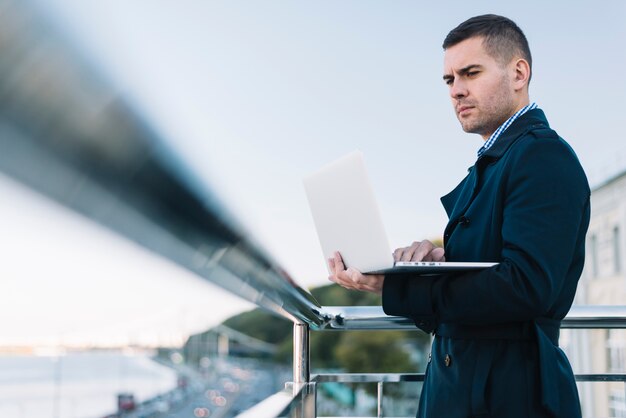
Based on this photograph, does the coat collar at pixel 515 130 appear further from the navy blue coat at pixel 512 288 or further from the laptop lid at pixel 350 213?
the laptop lid at pixel 350 213

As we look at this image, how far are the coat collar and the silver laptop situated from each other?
20 centimetres

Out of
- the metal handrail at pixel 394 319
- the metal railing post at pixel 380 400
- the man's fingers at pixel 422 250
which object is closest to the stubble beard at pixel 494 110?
the man's fingers at pixel 422 250

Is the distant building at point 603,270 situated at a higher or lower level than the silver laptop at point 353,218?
higher

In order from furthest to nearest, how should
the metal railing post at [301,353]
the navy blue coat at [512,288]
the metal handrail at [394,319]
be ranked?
the metal handrail at [394,319], the metal railing post at [301,353], the navy blue coat at [512,288]

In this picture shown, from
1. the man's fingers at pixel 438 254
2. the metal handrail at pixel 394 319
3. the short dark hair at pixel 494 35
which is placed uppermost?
the short dark hair at pixel 494 35

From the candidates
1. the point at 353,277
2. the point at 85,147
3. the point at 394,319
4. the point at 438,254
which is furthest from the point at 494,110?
the point at 85,147

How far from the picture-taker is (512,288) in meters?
0.92

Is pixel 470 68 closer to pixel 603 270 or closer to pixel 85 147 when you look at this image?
pixel 85 147

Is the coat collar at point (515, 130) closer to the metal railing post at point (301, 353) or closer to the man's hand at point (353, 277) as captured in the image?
the man's hand at point (353, 277)

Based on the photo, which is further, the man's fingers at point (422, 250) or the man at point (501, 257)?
the man's fingers at point (422, 250)

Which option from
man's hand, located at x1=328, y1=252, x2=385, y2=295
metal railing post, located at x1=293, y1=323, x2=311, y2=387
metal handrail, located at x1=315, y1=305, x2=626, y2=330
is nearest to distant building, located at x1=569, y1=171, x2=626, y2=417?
metal handrail, located at x1=315, y1=305, x2=626, y2=330

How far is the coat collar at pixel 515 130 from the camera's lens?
105cm

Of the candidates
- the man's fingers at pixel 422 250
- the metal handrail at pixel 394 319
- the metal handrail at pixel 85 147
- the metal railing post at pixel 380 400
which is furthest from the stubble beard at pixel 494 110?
the metal handrail at pixel 85 147

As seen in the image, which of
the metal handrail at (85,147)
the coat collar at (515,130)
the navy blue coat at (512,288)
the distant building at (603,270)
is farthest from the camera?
the distant building at (603,270)
